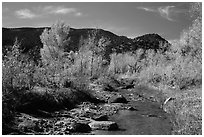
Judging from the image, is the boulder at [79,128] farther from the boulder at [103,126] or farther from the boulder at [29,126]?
the boulder at [29,126]

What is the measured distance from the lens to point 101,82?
35500 millimetres

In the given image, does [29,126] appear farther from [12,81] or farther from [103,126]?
[12,81]

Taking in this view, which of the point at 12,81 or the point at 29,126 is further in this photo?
the point at 12,81

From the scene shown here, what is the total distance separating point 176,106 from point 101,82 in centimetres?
1748

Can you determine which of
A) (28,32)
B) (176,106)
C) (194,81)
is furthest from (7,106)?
(28,32)

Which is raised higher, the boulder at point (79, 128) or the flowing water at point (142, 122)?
the boulder at point (79, 128)

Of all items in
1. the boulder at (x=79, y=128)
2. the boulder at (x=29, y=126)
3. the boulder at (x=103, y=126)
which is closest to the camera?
→ the boulder at (x=29, y=126)

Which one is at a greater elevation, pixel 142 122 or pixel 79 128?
pixel 79 128

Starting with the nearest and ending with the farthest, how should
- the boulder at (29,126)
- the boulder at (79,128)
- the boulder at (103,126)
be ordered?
the boulder at (29,126), the boulder at (79,128), the boulder at (103,126)

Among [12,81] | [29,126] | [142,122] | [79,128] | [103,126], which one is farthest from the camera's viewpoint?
[12,81]

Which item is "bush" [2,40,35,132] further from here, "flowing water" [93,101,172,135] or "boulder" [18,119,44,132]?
"flowing water" [93,101,172,135]

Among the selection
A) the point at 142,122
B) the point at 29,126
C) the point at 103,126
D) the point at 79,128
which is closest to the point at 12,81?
the point at 29,126

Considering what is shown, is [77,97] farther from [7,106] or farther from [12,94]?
[7,106]

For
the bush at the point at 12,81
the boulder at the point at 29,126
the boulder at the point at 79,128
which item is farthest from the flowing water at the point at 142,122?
the bush at the point at 12,81
